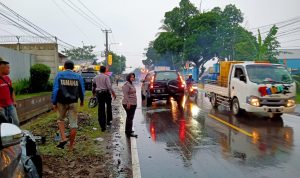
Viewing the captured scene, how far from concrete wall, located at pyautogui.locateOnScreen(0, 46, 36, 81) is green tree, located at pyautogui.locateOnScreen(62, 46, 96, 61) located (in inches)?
3366

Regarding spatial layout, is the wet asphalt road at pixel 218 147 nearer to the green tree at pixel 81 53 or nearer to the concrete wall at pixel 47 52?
the concrete wall at pixel 47 52

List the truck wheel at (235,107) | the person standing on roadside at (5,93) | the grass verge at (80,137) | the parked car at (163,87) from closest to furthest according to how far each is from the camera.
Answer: the person standing on roadside at (5,93) → the grass verge at (80,137) → the truck wheel at (235,107) → the parked car at (163,87)

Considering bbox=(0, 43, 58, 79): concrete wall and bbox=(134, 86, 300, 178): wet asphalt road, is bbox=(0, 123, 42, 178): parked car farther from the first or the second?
bbox=(0, 43, 58, 79): concrete wall

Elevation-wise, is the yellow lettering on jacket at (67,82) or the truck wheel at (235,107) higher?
the yellow lettering on jacket at (67,82)

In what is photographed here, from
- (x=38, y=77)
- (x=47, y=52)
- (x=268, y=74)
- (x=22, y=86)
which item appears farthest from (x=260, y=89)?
(x=47, y=52)

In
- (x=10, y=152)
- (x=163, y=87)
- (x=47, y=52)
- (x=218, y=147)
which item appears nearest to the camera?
(x=10, y=152)

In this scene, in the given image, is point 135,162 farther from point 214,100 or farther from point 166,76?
point 166,76

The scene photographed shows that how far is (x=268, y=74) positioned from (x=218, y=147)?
6104 mm

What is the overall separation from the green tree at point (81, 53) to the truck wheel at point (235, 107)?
97961 mm

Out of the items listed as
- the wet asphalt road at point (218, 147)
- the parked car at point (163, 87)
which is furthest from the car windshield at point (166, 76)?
the wet asphalt road at point (218, 147)

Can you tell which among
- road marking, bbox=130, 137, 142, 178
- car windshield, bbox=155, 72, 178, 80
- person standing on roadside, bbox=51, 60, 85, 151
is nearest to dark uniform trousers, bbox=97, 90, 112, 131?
road marking, bbox=130, 137, 142, 178

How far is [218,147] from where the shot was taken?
8.26 m

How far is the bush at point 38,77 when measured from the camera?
21453 millimetres

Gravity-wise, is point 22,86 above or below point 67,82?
below
